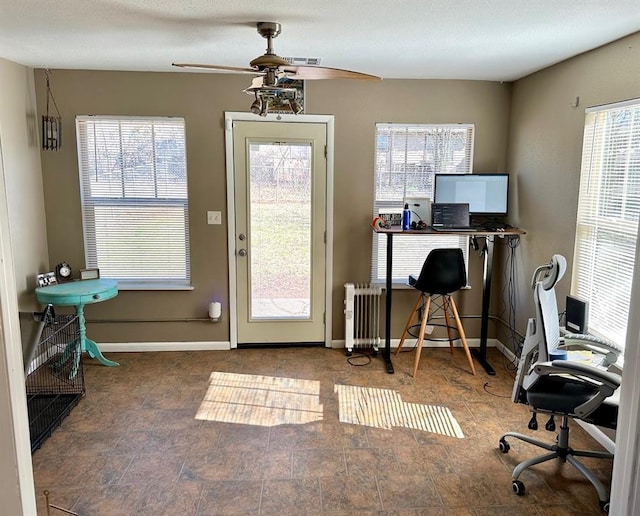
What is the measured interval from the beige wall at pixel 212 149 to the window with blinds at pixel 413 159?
0.26 ft

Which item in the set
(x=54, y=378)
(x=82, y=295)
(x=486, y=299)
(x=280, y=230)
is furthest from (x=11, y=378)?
(x=486, y=299)

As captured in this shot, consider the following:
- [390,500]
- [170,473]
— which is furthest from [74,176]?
[390,500]

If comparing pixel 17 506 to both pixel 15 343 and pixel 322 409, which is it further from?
pixel 322 409

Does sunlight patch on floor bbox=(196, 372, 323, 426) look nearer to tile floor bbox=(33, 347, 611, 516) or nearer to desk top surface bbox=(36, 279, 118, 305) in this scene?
tile floor bbox=(33, 347, 611, 516)

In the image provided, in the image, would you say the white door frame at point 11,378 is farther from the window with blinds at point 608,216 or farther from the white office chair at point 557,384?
the window with blinds at point 608,216

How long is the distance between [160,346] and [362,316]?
6.26 ft

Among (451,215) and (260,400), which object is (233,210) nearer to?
(260,400)

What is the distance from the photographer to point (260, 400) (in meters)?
3.51

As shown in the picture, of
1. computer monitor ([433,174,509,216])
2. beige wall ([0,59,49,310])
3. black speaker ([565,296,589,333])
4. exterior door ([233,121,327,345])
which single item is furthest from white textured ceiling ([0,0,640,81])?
black speaker ([565,296,589,333])

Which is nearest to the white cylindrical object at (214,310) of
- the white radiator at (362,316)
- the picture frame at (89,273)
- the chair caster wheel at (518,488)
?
the picture frame at (89,273)

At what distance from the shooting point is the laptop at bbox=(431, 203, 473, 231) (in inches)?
158

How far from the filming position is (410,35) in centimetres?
287

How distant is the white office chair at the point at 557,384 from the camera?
2301 mm

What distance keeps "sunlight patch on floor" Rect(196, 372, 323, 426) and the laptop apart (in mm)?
1688
